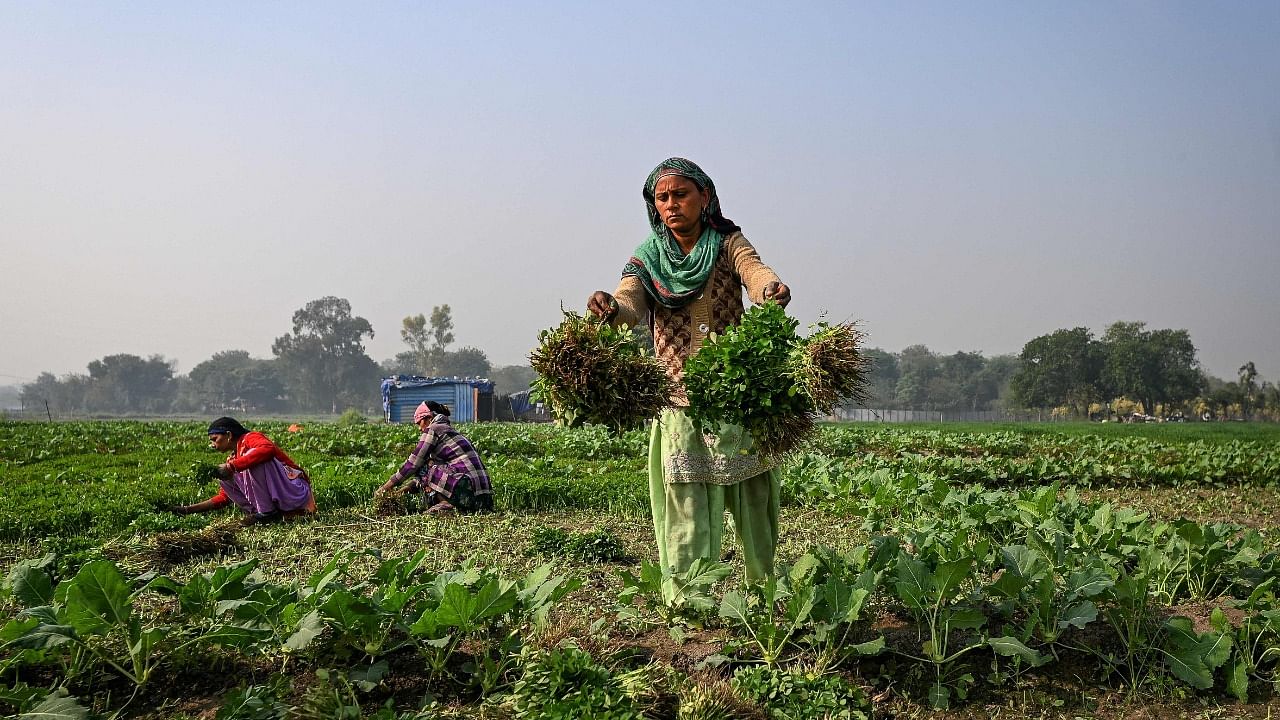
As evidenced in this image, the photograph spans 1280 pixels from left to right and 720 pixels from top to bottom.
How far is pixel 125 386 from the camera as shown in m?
109

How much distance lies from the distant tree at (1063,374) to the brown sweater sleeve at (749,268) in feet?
256

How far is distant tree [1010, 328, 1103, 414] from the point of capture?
74.6m

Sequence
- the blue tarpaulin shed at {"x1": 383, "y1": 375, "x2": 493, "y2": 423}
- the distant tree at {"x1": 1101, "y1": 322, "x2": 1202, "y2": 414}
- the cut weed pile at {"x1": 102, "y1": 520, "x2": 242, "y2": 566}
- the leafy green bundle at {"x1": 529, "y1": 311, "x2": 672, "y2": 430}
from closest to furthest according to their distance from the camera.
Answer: the leafy green bundle at {"x1": 529, "y1": 311, "x2": 672, "y2": 430} → the cut weed pile at {"x1": 102, "y1": 520, "x2": 242, "y2": 566} → the blue tarpaulin shed at {"x1": 383, "y1": 375, "x2": 493, "y2": 423} → the distant tree at {"x1": 1101, "y1": 322, "x2": 1202, "y2": 414}

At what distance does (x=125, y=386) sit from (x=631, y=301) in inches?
4854

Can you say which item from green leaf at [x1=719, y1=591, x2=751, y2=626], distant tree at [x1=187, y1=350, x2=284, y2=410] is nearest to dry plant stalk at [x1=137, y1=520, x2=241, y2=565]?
green leaf at [x1=719, y1=591, x2=751, y2=626]

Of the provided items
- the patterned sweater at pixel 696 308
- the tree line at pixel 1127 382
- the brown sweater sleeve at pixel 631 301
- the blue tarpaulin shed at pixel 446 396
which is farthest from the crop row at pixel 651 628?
the tree line at pixel 1127 382

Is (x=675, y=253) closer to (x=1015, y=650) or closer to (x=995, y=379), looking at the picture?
(x=1015, y=650)

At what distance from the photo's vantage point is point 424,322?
112 metres

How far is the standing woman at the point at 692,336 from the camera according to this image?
4387mm

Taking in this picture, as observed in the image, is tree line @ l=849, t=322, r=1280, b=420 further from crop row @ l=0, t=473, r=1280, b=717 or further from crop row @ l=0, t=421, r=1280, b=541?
crop row @ l=0, t=473, r=1280, b=717

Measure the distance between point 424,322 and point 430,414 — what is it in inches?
4178

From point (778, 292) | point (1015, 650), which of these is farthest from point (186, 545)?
point (1015, 650)

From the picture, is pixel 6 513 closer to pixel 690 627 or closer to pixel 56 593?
pixel 56 593

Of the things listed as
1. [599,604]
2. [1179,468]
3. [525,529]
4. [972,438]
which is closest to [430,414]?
[525,529]
